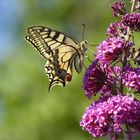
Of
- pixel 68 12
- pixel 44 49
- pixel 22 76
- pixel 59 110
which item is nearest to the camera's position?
pixel 44 49

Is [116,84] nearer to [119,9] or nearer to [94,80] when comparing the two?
[94,80]

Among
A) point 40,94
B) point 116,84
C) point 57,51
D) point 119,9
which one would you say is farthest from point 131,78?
point 40,94

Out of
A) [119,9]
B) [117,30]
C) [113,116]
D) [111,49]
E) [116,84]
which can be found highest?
[119,9]

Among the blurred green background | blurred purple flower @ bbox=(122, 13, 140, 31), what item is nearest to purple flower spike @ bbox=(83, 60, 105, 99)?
blurred purple flower @ bbox=(122, 13, 140, 31)

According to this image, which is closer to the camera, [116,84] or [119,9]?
[116,84]

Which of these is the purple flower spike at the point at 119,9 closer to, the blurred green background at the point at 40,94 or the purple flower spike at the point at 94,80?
the purple flower spike at the point at 94,80

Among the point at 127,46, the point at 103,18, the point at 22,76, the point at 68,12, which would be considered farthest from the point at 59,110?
the point at 127,46

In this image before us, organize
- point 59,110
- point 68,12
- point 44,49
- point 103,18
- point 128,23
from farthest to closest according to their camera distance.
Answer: point 68,12 → point 103,18 → point 59,110 → point 44,49 → point 128,23

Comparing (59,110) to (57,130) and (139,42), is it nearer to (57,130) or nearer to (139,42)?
(57,130)
